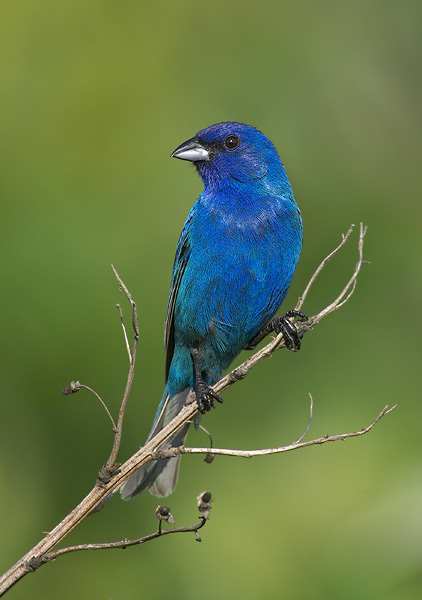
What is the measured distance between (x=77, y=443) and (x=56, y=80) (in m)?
1.77

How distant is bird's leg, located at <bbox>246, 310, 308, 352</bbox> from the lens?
4.01 meters

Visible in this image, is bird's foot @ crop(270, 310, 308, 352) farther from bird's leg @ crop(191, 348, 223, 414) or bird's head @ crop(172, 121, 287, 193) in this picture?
bird's head @ crop(172, 121, 287, 193)

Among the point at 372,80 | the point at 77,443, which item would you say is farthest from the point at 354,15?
the point at 77,443

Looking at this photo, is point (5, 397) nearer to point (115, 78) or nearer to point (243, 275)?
point (243, 275)

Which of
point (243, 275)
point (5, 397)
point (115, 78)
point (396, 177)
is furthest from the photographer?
point (396, 177)

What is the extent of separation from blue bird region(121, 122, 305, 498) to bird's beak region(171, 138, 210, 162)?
0.13 metres

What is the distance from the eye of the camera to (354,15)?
6.03m

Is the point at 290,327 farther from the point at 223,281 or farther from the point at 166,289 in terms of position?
the point at 166,289

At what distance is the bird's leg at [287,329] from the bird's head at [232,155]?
732 millimetres

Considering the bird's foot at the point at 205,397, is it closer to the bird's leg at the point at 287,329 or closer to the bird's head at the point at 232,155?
the bird's leg at the point at 287,329

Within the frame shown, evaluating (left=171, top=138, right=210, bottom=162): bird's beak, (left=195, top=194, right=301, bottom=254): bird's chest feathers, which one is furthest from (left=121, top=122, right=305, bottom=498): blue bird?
(left=171, top=138, right=210, bottom=162): bird's beak

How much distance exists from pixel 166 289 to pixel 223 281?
0.52 meters

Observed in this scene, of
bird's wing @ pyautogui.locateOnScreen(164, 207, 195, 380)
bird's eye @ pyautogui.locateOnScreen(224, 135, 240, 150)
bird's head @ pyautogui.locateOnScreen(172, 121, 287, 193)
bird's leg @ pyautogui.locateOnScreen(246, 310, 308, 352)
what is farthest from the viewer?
bird's eye @ pyautogui.locateOnScreen(224, 135, 240, 150)

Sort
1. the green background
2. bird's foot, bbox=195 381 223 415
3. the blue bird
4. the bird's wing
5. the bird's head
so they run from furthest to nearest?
the bird's head < the bird's wing < the blue bird < the green background < bird's foot, bbox=195 381 223 415
